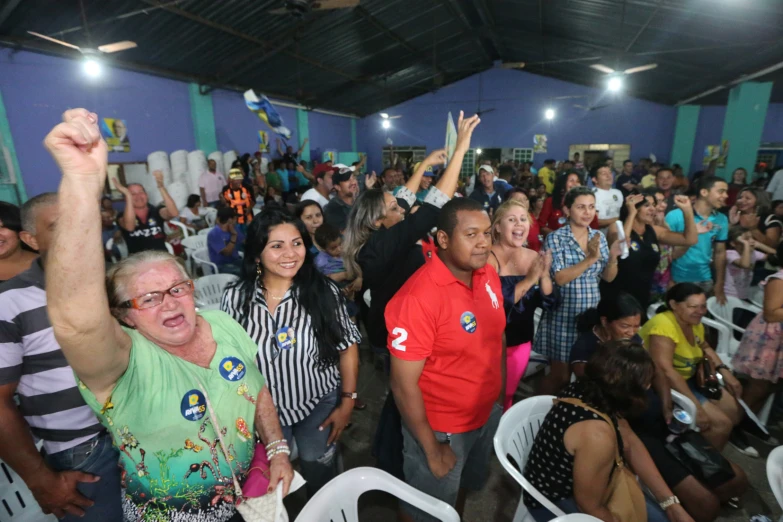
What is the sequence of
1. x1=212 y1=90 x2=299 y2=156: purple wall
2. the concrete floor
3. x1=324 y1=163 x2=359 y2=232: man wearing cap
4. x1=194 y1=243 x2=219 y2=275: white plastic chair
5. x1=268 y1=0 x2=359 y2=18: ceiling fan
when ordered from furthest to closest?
1. x1=212 y1=90 x2=299 y2=156: purple wall
2. x1=268 y1=0 x2=359 y2=18: ceiling fan
3. x1=194 y1=243 x2=219 y2=275: white plastic chair
4. x1=324 y1=163 x2=359 y2=232: man wearing cap
5. the concrete floor

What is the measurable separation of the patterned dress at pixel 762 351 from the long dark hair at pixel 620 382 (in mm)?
1567

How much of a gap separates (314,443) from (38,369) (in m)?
1.07

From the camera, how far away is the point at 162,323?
1.08m

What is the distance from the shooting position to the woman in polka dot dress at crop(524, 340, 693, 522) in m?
1.41

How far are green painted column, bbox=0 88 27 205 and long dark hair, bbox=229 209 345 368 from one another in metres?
6.20

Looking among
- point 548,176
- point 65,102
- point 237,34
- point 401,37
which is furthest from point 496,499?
point 401,37

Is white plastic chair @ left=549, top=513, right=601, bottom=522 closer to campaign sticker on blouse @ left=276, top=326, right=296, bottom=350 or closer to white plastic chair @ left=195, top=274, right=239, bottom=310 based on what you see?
campaign sticker on blouse @ left=276, top=326, right=296, bottom=350

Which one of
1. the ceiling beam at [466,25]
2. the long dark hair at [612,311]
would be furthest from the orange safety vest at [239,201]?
the ceiling beam at [466,25]

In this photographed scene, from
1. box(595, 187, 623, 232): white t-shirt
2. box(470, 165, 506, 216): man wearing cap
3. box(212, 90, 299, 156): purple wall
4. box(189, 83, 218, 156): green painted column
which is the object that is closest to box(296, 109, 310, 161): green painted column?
box(212, 90, 299, 156): purple wall

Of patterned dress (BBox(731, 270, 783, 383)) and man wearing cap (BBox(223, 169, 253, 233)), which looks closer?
patterned dress (BBox(731, 270, 783, 383))

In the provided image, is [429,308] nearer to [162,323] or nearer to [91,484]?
[162,323]

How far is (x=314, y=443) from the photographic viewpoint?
175 centimetres

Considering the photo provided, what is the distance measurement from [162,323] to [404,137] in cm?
1704

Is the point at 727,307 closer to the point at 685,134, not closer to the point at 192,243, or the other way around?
the point at 192,243
